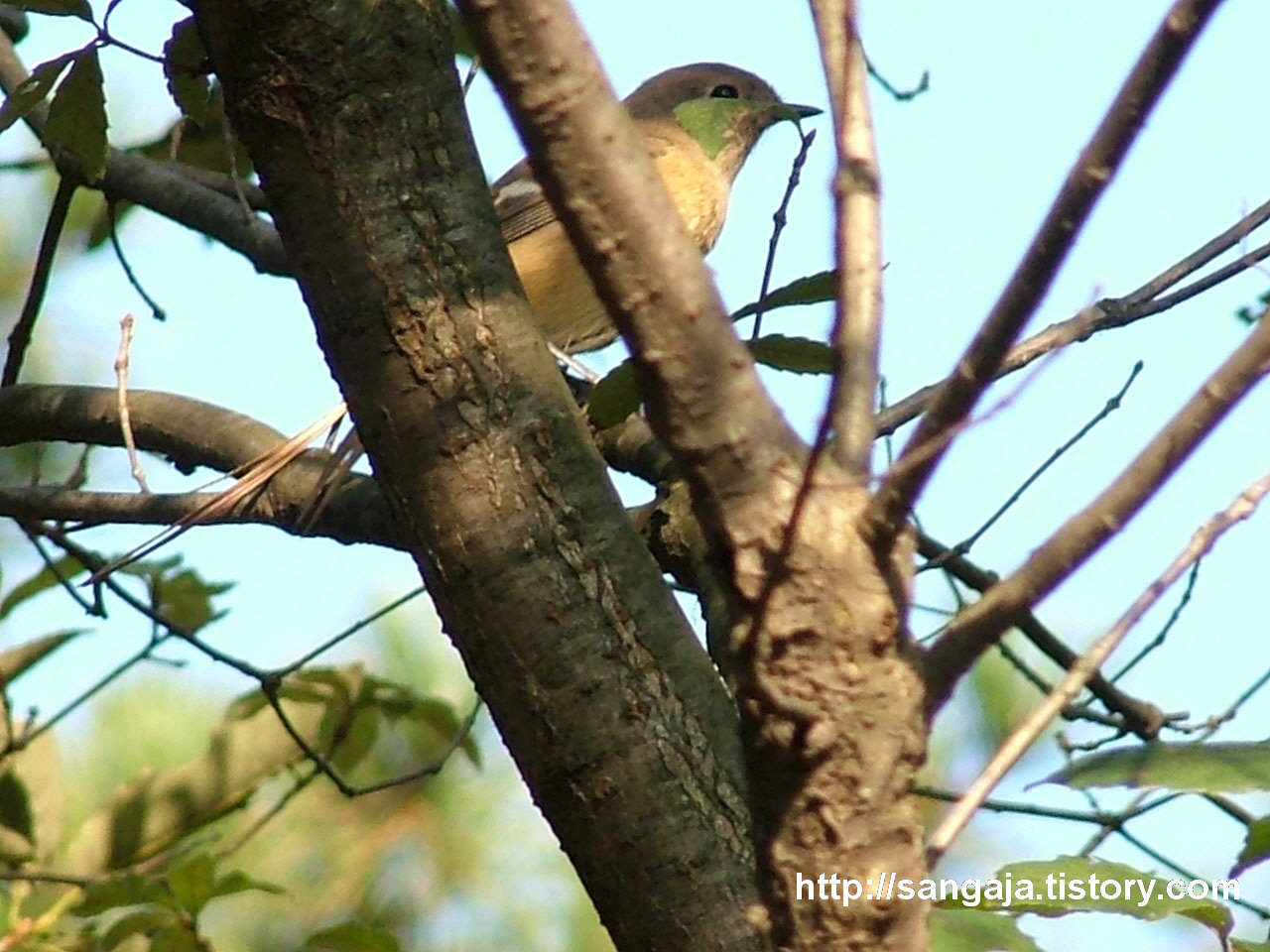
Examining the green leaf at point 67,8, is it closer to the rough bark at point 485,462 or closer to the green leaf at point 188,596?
the rough bark at point 485,462

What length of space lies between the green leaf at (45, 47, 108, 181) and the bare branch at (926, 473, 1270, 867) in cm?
144

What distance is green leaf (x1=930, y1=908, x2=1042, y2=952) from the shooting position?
1.24m

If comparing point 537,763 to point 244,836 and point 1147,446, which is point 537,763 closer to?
point 1147,446

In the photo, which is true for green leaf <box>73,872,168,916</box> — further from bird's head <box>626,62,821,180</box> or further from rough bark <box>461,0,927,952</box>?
bird's head <box>626,62,821,180</box>

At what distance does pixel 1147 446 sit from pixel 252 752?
90.7 inches

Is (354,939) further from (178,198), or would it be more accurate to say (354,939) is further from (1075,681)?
(1075,681)

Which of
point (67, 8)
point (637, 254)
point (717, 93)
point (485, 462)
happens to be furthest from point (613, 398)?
point (717, 93)

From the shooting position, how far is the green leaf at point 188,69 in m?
1.81

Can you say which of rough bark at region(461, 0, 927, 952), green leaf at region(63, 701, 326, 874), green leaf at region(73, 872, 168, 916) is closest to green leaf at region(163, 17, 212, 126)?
rough bark at region(461, 0, 927, 952)

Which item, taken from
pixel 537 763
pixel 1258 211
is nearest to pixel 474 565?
pixel 537 763

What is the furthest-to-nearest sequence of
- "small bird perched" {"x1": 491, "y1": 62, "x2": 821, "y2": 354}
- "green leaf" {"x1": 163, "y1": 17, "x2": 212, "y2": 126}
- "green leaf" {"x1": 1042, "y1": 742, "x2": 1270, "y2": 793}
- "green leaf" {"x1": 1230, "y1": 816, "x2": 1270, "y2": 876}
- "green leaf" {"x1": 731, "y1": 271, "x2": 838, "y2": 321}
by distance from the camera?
"small bird perched" {"x1": 491, "y1": 62, "x2": 821, "y2": 354}
"green leaf" {"x1": 163, "y1": 17, "x2": 212, "y2": 126}
"green leaf" {"x1": 731, "y1": 271, "x2": 838, "y2": 321}
"green leaf" {"x1": 1230, "y1": 816, "x2": 1270, "y2": 876}
"green leaf" {"x1": 1042, "y1": 742, "x2": 1270, "y2": 793}

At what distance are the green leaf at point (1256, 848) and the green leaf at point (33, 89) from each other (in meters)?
1.52

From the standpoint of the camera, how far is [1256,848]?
1.37 meters

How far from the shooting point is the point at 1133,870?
133 cm
